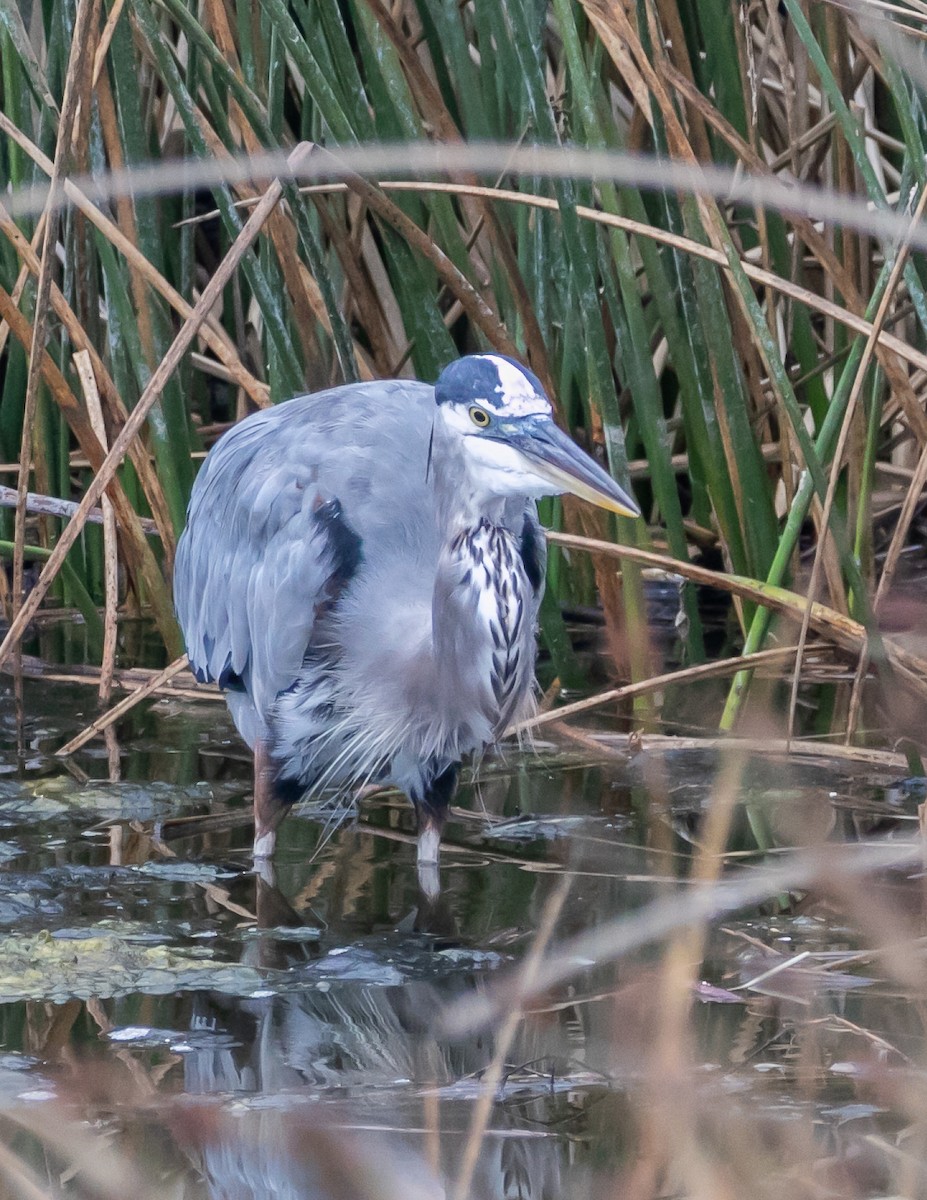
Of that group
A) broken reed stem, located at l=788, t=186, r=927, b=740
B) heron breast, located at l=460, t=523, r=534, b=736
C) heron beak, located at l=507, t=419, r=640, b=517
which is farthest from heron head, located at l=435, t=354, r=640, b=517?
broken reed stem, located at l=788, t=186, r=927, b=740

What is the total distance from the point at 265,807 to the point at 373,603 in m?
0.42

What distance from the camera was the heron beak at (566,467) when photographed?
95.7 inches

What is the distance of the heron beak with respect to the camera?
2430mm

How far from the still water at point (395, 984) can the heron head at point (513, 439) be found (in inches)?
24.1

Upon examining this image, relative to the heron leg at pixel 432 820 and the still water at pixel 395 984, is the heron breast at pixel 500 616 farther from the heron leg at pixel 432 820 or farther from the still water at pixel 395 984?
the still water at pixel 395 984

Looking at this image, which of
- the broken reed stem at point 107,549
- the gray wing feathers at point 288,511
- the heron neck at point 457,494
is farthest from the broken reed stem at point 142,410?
the heron neck at point 457,494

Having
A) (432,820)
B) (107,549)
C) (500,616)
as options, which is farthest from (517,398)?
(107,549)

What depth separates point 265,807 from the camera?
3.05m

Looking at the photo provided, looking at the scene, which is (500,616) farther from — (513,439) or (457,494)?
(513,439)

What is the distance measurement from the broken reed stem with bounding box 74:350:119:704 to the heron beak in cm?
145

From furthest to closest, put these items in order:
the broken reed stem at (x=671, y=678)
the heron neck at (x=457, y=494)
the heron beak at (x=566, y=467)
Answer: the broken reed stem at (x=671, y=678), the heron neck at (x=457, y=494), the heron beak at (x=566, y=467)

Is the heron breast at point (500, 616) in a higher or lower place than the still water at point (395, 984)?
higher

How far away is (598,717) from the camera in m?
3.73

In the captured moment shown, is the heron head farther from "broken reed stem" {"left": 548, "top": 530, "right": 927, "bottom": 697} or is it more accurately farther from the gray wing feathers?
"broken reed stem" {"left": 548, "top": 530, "right": 927, "bottom": 697}
